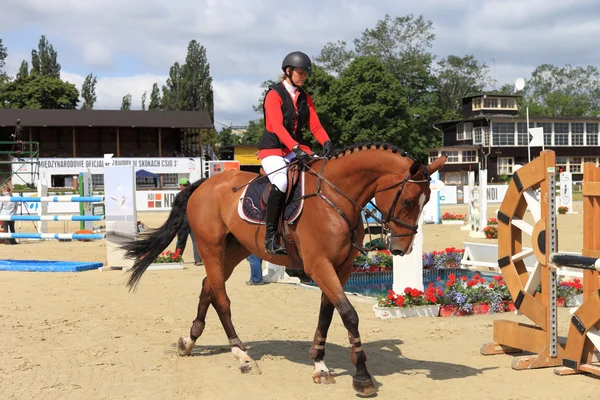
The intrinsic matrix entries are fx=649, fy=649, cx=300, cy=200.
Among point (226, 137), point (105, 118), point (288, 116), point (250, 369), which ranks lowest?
point (250, 369)

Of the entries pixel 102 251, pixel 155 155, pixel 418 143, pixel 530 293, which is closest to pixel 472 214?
pixel 102 251

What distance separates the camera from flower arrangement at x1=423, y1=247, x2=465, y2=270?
13117 millimetres

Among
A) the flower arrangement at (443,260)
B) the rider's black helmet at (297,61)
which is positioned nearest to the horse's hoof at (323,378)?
the rider's black helmet at (297,61)

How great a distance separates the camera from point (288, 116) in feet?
20.8

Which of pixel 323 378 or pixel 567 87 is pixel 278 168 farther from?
pixel 567 87

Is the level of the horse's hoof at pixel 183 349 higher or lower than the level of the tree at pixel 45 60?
lower

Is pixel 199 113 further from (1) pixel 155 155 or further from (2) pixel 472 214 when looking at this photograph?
(2) pixel 472 214

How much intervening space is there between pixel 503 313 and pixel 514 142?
6071cm

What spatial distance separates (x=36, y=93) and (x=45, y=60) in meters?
13.0

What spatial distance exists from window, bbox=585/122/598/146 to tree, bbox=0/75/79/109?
56.2 meters

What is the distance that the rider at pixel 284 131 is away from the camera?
6.10 m

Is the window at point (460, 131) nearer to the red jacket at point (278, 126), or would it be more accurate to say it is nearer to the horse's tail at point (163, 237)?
the horse's tail at point (163, 237)

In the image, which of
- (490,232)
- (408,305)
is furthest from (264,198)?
(490,232)

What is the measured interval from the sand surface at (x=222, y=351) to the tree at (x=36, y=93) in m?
63.5
